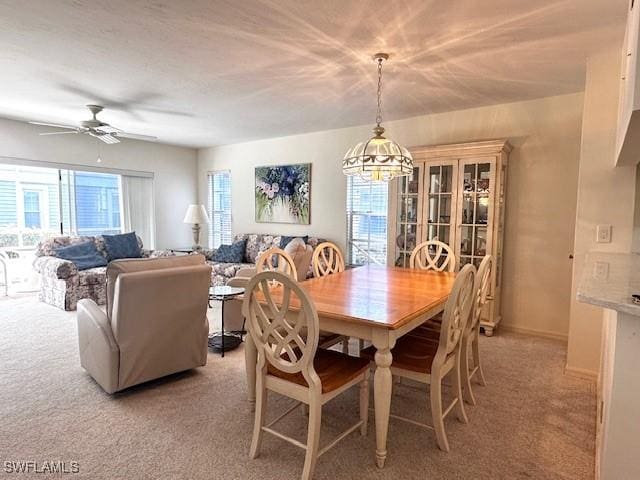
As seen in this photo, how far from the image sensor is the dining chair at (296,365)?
1.75 m

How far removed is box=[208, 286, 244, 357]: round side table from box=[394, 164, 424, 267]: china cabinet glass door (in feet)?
6.25

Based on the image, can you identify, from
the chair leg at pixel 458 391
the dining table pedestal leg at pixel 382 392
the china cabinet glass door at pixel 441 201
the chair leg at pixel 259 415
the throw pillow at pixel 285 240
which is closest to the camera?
the dining table pedestal leg at pixel 382 392

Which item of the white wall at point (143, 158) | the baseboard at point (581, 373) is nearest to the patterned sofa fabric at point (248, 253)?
the white wall at point (143, 158)

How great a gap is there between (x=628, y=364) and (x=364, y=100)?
3.28m

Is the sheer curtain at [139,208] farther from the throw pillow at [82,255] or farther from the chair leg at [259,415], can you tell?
the chair leg at [259,415]

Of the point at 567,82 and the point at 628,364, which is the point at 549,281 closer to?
the point at 567,82

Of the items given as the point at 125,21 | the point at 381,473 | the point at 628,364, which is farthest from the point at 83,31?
the point at 628,364

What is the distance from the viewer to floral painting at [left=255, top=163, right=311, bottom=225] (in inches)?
228

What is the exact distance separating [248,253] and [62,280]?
2.45 m

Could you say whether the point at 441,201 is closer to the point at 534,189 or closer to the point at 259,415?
the point at 534,189

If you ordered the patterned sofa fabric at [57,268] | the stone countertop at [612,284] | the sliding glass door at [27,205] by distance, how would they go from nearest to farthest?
the stone countertop at [612,284] → the patterned sofa fabric at [57,268] → the sliding glass door at [27,205]

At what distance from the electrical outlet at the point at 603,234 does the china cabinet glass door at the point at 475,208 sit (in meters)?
1.05

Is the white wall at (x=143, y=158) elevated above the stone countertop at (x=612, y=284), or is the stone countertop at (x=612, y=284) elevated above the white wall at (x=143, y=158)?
the white wall at (x=143, y=158)

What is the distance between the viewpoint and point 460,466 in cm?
196
